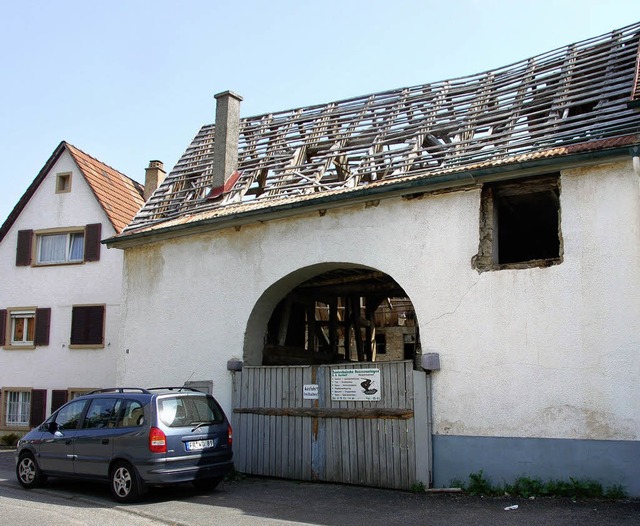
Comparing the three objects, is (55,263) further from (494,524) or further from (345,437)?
(494,524)

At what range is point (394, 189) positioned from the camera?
36.7ft

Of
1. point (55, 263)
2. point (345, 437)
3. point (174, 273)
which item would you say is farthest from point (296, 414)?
point (55, 263)

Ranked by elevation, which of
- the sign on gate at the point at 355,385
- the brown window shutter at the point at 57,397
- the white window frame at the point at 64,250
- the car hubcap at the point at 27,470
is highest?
the white window frame at the point at 64,250

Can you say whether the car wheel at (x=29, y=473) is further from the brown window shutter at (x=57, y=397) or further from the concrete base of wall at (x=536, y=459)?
the brown window shutter at (x=57, y=397)

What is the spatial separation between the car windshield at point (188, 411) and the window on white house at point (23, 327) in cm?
1250

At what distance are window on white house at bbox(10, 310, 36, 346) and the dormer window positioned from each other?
387cm

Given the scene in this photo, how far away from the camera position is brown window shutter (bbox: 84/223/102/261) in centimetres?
2072

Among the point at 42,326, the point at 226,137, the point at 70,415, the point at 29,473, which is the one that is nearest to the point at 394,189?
the point at 226,137

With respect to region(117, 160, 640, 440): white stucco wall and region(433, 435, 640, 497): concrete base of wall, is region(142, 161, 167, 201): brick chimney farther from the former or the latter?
region(433, 435, 640, 497): concrete base of wall

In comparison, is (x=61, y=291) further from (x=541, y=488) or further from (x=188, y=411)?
(x=541, y=488)

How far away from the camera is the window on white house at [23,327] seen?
21125 millimetres

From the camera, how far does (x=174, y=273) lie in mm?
14219

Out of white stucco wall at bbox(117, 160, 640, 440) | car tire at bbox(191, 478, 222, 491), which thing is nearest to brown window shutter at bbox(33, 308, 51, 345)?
white stucco wall at bbox(117, 160, 640, 440)

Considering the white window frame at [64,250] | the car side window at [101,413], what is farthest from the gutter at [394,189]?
the white window frame at [64,250]
